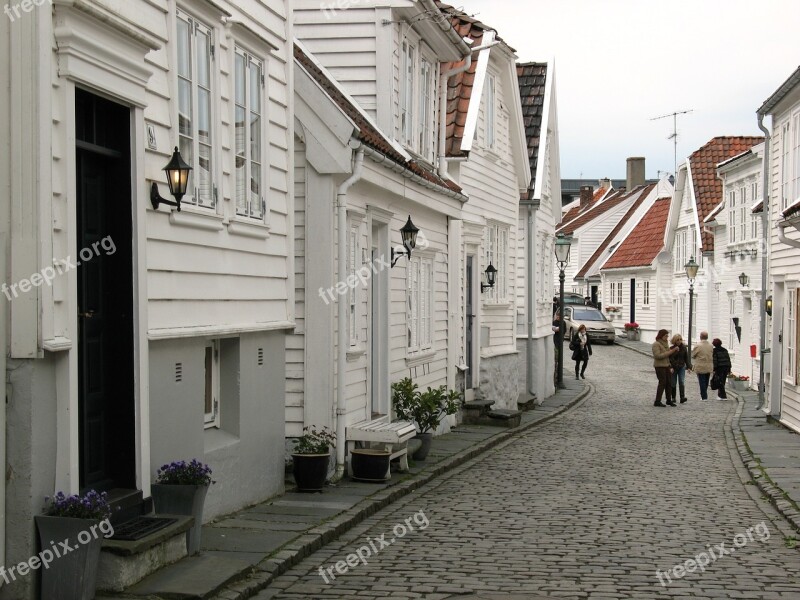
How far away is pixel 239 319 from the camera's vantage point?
1009cm

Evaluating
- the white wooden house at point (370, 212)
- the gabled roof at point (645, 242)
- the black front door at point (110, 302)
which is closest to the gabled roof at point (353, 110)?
the white wooden house at point (370, 212)

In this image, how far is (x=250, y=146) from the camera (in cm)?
1040

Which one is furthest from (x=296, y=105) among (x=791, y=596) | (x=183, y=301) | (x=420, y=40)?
(x=791, y=596)

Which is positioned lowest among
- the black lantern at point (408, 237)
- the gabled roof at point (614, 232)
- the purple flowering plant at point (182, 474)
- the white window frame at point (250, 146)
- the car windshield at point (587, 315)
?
the purple flowering plant at point (182, 474)

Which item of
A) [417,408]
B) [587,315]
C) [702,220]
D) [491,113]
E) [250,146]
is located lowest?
[417,408]

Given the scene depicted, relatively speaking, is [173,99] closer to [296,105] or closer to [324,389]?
[296,105]

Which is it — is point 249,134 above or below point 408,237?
above

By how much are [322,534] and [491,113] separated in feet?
46.4

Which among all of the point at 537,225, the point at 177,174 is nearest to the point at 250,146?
the point at 177,174

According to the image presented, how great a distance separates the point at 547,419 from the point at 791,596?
15355 mm

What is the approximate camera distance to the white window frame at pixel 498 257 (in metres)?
23.0

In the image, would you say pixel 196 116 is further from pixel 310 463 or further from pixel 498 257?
pixel 498 257

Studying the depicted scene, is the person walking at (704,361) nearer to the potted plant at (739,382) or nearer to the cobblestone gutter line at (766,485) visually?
the potted plant at (739,382)

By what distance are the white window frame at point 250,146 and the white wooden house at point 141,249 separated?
0.02 meters
